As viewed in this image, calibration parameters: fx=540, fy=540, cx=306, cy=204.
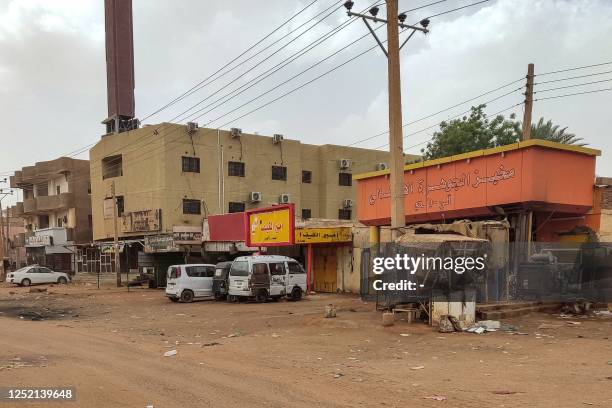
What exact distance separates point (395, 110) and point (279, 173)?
106 ft

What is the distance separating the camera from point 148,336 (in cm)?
1345

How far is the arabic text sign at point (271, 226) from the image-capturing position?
25797 millimetres

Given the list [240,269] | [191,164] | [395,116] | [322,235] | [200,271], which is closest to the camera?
[395,116]

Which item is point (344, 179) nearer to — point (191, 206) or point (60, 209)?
point (191, 206)

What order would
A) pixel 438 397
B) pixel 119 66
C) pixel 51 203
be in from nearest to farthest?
pixel 438 397, pixel 119 66, pixel 51 203

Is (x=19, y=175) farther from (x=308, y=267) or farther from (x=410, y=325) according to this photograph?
(x=410, y=325)

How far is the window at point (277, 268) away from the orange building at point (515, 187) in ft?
18.7

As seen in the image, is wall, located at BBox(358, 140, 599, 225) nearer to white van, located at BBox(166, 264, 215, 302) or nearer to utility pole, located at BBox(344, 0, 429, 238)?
utility pole, located at BBox(344, 0, 429, 238)

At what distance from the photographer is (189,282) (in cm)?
2347

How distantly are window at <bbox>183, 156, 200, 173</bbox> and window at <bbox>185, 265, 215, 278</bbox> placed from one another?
18.4 m

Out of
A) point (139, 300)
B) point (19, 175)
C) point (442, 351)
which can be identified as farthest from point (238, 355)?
point (19, 175)

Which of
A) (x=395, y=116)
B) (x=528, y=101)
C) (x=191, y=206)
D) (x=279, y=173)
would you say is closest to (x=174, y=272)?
(x=395, y=116)

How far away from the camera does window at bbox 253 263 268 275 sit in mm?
22000

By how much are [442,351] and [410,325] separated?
3.20 meters
